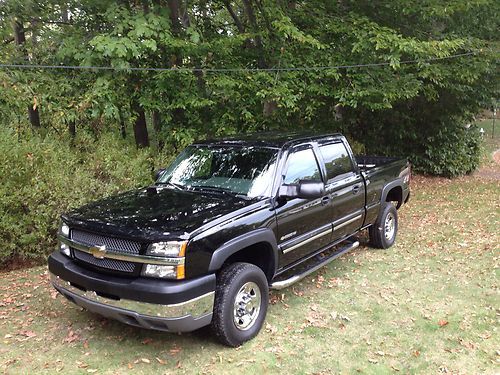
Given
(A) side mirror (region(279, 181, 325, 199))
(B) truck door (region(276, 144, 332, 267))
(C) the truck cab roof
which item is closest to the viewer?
(A) side mirror (region(279, 181, 325, 199))

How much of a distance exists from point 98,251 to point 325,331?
2297 mm

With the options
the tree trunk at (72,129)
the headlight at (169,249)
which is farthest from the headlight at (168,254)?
the tree trunk at (72,129)

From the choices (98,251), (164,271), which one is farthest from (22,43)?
(164,271)

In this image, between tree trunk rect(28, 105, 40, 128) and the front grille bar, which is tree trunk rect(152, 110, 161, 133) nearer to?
tree trunk rect(28, 105, 40, 128)

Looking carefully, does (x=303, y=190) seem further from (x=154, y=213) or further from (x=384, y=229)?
(x=384, y=229)

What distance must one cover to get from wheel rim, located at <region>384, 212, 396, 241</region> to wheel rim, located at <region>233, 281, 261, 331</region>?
349cm

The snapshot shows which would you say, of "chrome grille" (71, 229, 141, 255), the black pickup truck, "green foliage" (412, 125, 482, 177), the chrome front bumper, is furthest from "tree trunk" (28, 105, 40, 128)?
"green foliage" (412, 125, 482, 177)

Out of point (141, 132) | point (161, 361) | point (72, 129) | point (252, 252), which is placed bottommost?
point (161, 361)

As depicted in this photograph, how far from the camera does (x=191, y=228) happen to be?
3752 millimetres

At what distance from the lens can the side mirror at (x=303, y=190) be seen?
4.44 meters

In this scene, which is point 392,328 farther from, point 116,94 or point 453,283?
point 116,94

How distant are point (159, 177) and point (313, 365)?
2.79m

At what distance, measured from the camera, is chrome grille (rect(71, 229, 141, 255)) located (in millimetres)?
3721

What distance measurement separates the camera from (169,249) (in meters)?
3.62
